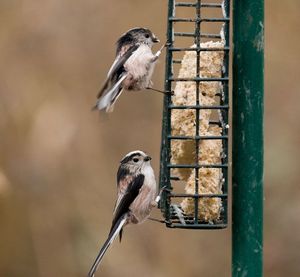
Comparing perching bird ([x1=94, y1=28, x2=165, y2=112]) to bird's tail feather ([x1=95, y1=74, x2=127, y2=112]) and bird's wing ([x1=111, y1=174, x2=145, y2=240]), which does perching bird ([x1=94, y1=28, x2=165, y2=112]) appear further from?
bird's wing ([x1=111, y1=174, x2=145, y2=240])

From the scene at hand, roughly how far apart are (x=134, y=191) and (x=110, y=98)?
0.63 meters

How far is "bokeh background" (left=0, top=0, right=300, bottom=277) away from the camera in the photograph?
23.3 feet

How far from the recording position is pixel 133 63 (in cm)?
588

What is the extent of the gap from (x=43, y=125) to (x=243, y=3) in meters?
2.26

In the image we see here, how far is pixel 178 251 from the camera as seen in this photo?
24.8 feet

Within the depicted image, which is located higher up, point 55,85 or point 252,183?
point 55,85

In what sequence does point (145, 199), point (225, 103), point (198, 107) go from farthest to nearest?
point (145, 199)
point (225, 103)
point (198, 107)

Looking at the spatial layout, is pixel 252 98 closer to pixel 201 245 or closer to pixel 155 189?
pixel 155 189

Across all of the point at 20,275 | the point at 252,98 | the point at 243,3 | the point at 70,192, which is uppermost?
the point at 243,3

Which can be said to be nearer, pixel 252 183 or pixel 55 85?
pixel 252 183

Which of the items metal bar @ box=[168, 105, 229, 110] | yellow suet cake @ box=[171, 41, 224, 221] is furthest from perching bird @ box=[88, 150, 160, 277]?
metal bar @ box=[168, 105, 229, 110]

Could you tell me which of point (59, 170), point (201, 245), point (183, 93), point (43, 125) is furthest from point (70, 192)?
point (183, 93)

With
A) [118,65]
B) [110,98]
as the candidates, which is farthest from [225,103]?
[118,65]

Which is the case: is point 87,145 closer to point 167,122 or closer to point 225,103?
point 167,122
